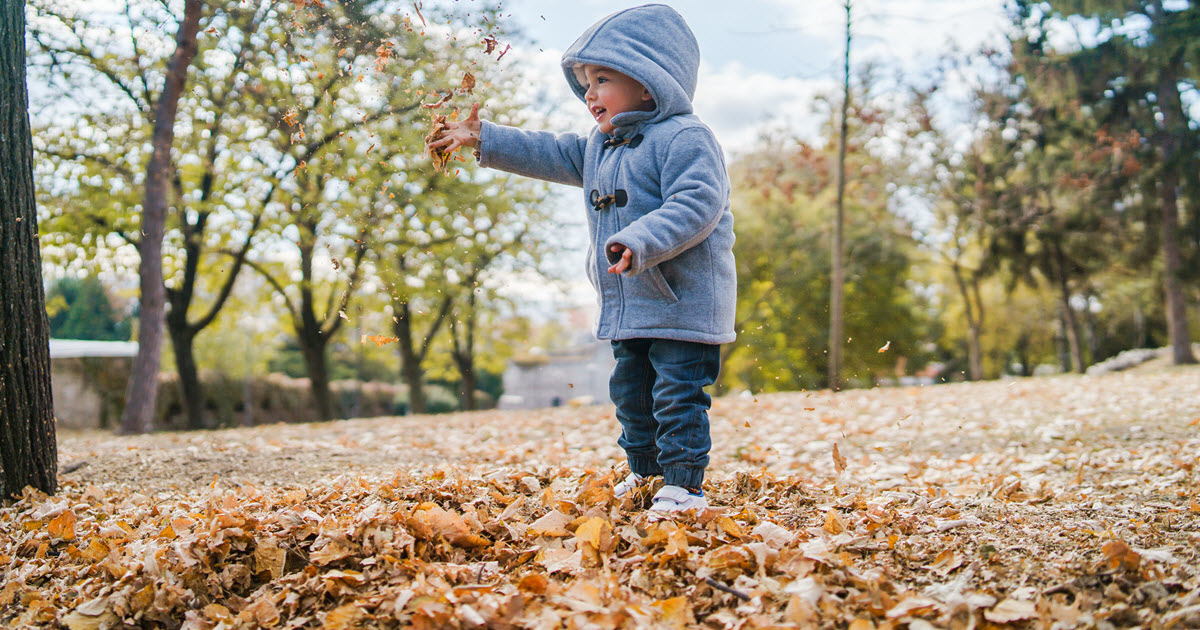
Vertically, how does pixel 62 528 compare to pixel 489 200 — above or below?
below

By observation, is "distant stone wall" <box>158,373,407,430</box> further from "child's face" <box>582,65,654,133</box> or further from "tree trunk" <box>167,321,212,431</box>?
"child's face" <box>582,65,654,133</box>

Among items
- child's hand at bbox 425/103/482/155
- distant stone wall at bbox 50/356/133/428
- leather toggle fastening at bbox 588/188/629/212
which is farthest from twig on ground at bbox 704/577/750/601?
distant stone wall at bbox 50/356/133/428

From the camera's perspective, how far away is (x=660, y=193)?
2.71 metres

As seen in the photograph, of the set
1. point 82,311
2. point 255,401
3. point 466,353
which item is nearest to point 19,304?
point 82,311

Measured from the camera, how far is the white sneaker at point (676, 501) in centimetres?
258

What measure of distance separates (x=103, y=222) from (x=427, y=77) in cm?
909

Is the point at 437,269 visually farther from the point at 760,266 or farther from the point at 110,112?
the point at 760,266

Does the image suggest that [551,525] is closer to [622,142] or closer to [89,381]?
[622,142]

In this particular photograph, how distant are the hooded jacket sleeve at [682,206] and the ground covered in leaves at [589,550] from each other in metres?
0.88

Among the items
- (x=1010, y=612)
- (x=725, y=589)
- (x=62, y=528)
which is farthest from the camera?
(x=62, y=528)

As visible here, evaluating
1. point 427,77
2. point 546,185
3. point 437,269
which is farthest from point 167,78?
point 546,185

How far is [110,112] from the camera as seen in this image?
396 inches

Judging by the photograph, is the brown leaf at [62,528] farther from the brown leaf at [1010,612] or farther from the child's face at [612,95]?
the brown leaf at [1010,612]

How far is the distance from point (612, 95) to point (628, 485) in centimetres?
149
